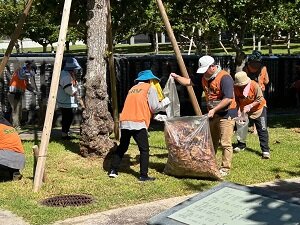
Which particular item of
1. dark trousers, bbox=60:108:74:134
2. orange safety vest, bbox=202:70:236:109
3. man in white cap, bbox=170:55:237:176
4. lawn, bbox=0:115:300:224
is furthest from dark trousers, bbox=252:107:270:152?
dark trousers, bbox=60:108:74:134

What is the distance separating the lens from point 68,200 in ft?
21.9

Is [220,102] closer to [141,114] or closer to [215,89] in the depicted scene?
[215,89]

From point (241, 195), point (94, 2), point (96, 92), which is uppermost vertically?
point (94, 2)

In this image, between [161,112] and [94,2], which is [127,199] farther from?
[94,2]

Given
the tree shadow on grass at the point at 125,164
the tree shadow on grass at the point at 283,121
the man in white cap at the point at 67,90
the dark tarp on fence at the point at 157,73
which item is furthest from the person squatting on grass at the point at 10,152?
the tree shadow on grass at the point at 283,121

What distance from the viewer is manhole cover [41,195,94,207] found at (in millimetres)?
6508

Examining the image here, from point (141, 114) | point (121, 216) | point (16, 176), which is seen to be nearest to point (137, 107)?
point (141, 114)

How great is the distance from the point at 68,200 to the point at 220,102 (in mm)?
2368

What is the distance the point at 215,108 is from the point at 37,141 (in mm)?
4620

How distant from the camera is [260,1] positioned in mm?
12758

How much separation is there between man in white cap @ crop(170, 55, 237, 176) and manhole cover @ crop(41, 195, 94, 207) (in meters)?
1.94

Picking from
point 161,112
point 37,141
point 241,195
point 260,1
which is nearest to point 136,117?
point 161,112

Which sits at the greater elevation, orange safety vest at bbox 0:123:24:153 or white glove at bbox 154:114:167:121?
white glove at bbox 154:114:167:121

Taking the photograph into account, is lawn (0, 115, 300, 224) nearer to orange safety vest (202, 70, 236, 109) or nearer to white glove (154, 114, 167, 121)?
white glove (154, 114, 167, 121)
